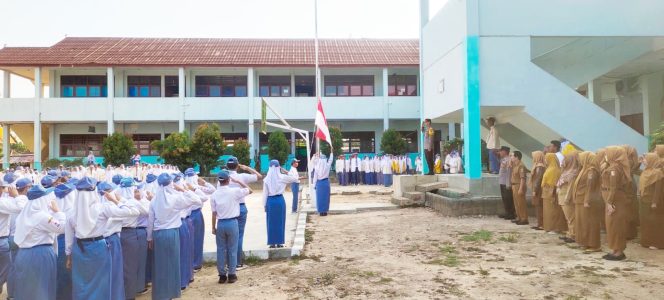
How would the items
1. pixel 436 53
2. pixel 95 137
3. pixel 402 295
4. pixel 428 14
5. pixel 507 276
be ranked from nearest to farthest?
pixel 402 295
pixel 507 276
pixel 436 53
pixel 428 14
pixel 95 137

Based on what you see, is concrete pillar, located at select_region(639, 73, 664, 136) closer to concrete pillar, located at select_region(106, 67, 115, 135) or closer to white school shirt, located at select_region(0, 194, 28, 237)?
white school shirt, located at select_region(0, 194, 28, 237)

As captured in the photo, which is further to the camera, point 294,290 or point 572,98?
point 572,98

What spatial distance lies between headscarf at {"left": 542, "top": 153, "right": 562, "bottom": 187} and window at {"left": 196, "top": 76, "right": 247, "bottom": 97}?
20848mm

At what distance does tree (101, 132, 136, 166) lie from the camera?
21.8 meters

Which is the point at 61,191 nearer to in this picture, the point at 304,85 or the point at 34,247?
the point at 34,247

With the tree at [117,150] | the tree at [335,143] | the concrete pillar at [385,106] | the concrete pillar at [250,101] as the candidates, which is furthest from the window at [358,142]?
the tree at [117,150]

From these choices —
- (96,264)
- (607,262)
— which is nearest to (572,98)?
(607,262)

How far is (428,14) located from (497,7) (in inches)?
165

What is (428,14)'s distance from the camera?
48.8 ft

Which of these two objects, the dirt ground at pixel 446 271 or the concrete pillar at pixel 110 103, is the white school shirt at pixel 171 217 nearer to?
the dirt ground at pixel 446 271

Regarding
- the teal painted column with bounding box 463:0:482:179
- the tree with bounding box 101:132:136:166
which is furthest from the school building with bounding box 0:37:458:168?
Result: the teal painted column with bounding box 463:0:482:179

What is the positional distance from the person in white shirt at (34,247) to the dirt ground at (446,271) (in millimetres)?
1346

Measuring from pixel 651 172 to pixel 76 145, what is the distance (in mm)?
27551

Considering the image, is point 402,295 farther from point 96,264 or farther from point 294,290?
point 96,264
